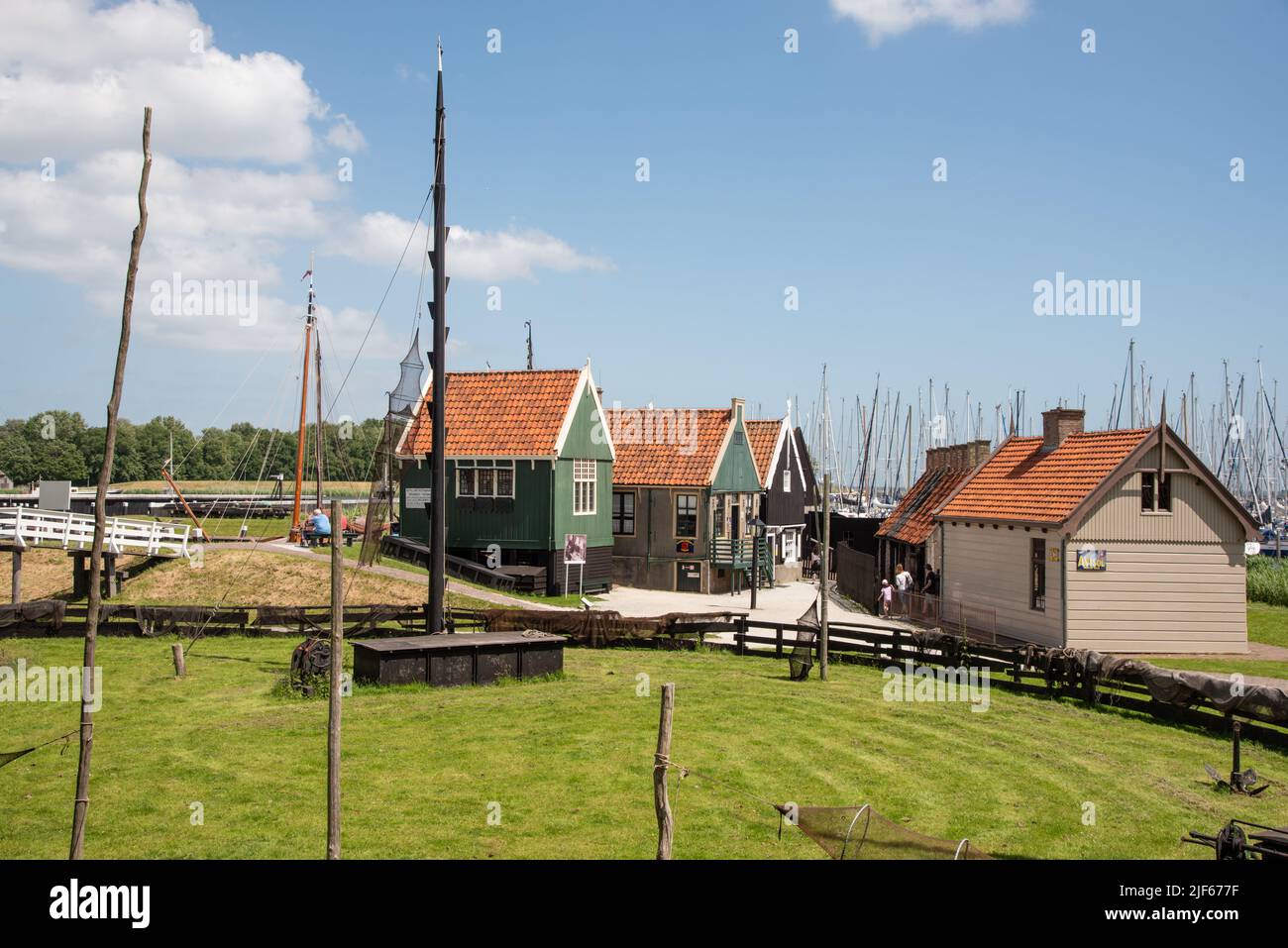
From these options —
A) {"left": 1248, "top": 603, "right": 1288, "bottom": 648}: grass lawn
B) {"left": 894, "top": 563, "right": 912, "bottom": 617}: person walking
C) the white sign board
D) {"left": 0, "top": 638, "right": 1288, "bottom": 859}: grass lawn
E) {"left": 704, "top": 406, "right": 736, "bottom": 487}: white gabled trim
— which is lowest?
{"left": 1248, "top": 603, "right": 1288, "bottom": 648}: grass lawn

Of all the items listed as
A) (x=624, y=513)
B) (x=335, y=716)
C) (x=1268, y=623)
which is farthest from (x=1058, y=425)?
(x=335, y=716)

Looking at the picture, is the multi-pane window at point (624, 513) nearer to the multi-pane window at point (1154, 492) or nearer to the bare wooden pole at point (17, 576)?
the multi-pane window at point (1154, 492)

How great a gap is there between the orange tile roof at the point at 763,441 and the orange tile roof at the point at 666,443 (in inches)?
254

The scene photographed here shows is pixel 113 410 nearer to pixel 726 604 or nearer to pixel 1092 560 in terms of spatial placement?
pixel 1092 560

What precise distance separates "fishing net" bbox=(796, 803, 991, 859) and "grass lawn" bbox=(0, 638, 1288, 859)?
6.16 feet

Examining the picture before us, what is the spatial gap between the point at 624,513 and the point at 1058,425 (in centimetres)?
2023

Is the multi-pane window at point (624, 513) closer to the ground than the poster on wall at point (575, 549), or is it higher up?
higher up

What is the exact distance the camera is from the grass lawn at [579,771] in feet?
41.9

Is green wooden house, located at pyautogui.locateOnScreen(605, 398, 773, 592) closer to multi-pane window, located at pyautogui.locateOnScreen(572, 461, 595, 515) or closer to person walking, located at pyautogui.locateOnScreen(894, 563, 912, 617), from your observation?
multi-pane window, located at pyautogui.locateOnScreen(572, 461, 595, 515)

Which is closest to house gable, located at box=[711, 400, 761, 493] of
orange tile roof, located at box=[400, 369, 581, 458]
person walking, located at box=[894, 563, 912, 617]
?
orange tile roof, located at box=[400, 369, 581, 458]

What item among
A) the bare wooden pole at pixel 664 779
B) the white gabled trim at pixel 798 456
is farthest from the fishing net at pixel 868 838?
the white gabled trim at pixel 798 456

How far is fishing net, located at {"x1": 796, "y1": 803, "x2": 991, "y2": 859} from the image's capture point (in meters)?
9.40

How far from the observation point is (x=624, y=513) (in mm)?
47656
